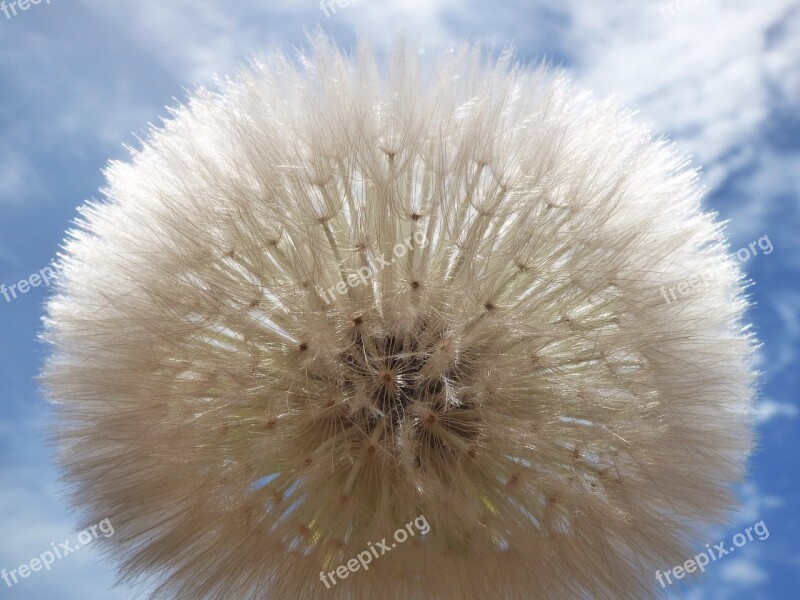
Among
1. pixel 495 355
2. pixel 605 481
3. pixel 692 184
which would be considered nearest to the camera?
pixel 495 355

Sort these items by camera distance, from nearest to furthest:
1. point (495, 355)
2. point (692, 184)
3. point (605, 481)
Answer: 1. point (495, 355)
2. point (605, 481)
3. point (692, 184)

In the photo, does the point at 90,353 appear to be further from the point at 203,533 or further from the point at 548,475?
the point at 548,475

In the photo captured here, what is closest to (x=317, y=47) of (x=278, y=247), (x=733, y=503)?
(x=278, y=247)

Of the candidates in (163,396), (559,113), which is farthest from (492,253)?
(163,396)

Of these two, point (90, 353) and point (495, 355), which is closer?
point (495, 355)

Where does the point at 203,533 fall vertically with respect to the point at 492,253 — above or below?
below

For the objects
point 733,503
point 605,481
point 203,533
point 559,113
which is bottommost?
point 733,503
